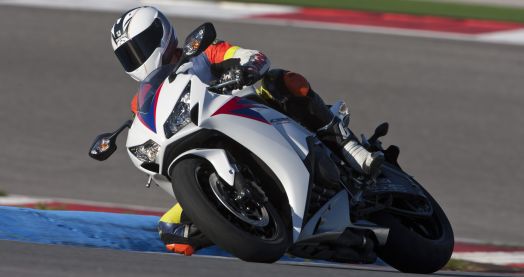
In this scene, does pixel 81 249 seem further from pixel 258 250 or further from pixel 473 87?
pixel 473 87

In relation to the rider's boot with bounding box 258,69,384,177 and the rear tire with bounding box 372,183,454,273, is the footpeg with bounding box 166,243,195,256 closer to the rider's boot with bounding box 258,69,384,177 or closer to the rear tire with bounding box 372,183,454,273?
the rider's boot with bounding box 258,69,384,177

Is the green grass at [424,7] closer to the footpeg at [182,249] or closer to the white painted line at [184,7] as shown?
the white painted line at [184,7]

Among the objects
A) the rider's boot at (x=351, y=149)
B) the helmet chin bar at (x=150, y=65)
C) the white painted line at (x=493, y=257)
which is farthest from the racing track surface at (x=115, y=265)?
the white painted line at (x=493, y=257)

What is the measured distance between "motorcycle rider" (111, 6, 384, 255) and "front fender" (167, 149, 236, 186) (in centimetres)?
40

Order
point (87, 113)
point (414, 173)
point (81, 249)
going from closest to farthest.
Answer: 1. point (81, 249)
2. point (414, 173)
3. point (87, 113)

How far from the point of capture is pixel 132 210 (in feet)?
24.2

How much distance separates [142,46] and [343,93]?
563cm

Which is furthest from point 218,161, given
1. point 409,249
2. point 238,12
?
point 238,12

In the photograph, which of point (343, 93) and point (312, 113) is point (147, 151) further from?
point (343, 93)

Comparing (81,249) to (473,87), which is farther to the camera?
(473,87)

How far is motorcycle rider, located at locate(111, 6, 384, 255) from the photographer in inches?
197

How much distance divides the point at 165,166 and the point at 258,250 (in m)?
0.58

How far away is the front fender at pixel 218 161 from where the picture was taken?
453 centimetres

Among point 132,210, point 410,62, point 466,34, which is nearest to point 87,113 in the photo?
point 132,210
